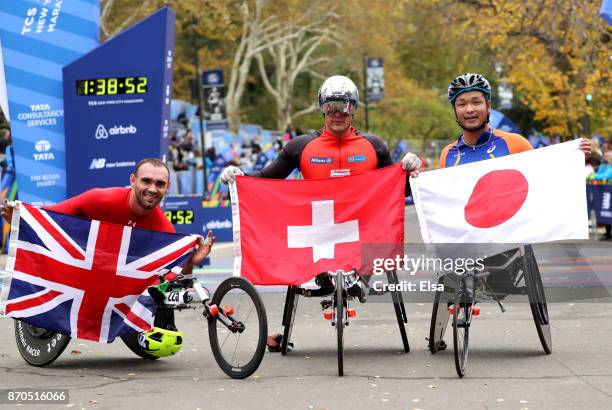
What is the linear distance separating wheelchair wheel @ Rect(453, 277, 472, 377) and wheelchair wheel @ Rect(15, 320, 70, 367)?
2954 millimetres

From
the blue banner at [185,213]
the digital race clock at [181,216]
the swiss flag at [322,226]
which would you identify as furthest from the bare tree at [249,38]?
the swiss flag at [322,226]

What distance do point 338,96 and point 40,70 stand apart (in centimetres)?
850

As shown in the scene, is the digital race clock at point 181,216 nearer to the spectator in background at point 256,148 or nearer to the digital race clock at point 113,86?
the digital race clock at point 113,86

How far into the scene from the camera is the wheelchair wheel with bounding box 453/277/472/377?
882 centimetres

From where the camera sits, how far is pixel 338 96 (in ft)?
32.8

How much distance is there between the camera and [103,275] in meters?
9.78

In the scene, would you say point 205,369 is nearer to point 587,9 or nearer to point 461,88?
point 461,88

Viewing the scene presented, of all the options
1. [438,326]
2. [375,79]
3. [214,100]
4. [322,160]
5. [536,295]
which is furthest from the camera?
[375,79]

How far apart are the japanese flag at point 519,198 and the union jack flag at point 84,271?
1.97m

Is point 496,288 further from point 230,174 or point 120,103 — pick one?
point 120,103

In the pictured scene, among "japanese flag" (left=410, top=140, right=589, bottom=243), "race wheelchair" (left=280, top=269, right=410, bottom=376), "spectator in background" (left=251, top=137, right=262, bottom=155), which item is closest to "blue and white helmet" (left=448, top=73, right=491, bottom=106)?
"japanese flag" (left=410, top=140, right=589, bottom=243)

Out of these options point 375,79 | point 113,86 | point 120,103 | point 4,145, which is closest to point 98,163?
point 120,103

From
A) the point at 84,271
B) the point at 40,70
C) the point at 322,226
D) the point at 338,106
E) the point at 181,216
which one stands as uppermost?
the point at 40,70

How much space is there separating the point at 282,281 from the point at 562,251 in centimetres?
607
